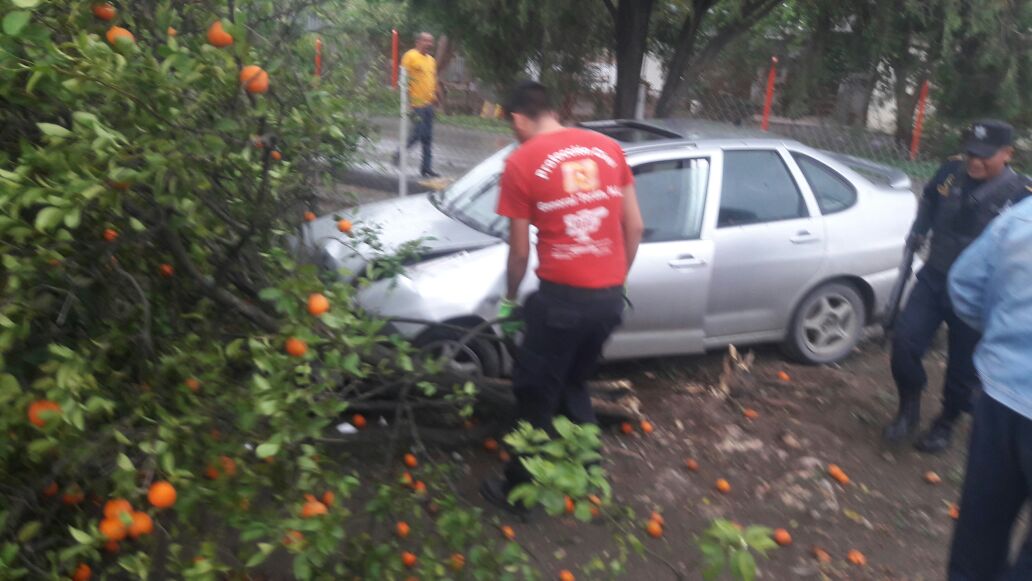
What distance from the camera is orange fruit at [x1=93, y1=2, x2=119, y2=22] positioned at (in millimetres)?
2654

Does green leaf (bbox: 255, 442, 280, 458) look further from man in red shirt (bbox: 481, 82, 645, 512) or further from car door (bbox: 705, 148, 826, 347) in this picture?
car door (bbox: 705, 148, 826, 347)

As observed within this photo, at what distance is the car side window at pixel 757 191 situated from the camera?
595 cm

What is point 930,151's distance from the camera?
543 inches

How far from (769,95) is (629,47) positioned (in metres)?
4.63

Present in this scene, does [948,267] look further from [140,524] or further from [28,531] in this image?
[28,531]

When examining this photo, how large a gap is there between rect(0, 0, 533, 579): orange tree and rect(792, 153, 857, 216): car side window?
13.2 ft

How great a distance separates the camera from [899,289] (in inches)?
230

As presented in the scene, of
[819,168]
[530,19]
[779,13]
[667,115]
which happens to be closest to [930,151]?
[779,13]

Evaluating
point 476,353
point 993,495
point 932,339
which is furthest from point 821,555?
point 476,353

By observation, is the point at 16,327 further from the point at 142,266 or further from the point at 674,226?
the point at 674,226

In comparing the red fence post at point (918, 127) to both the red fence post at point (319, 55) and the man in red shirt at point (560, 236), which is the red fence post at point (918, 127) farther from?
the man in red shirt at point (560, 236)

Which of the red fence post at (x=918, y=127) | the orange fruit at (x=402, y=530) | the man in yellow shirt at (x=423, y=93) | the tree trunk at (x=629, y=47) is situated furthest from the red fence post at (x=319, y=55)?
the red fence post at (x=918, y=127)

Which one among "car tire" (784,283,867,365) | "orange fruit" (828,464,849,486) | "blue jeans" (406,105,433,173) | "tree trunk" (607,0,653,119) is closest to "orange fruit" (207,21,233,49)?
"orange fruit" (828,464,849,486)

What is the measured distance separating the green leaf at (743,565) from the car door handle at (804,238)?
153 inches
